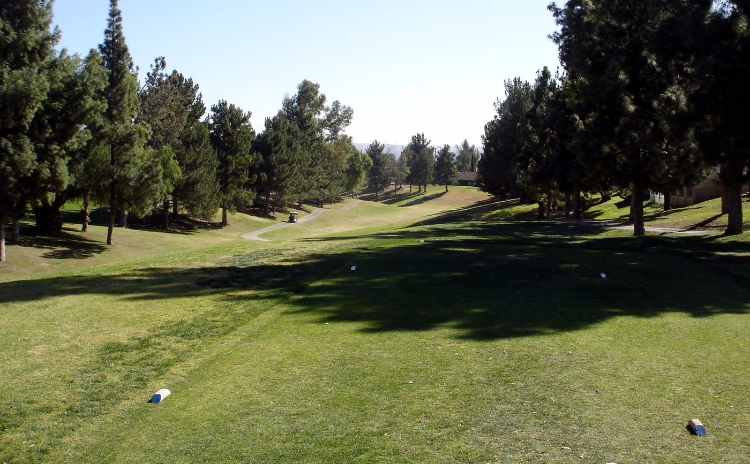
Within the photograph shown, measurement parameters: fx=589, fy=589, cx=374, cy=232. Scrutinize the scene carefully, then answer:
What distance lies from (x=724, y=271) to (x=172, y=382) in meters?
18.6

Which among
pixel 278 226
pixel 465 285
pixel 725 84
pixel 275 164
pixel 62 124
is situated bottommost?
pixel 465 285

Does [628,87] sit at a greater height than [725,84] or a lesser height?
greater

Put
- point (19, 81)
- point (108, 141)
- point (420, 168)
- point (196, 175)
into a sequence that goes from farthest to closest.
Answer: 1. point (420, 168)
2. point (196, 175)
3. point (108, 141)
4. point (19, 81)

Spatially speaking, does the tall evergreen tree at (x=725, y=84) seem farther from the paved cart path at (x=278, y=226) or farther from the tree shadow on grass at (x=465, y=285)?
the paved cart path at (x=278, y=226)

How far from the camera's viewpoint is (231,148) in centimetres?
7038

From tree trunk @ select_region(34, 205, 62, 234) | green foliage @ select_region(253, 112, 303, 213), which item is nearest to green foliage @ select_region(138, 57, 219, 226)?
green foliage @ select_region(253, 112, 303, 213)

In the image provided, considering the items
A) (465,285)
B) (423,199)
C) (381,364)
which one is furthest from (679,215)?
(423,199)

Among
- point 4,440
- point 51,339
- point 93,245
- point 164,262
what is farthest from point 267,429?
point 93,245

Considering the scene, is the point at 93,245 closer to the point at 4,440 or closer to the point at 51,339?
the point at 51,339

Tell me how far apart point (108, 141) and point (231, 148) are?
26594 mm

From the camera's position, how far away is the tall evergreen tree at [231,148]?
69625mm

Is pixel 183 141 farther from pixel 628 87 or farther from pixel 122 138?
pixel 628 87

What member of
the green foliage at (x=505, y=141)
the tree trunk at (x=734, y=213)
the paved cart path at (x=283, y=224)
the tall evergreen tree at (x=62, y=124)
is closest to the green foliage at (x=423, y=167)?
the paved cart path at (x=283, y=224)

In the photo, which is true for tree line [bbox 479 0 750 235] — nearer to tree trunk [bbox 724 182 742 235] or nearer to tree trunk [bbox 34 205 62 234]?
tree trunk [bbox 724 182 742 235]
